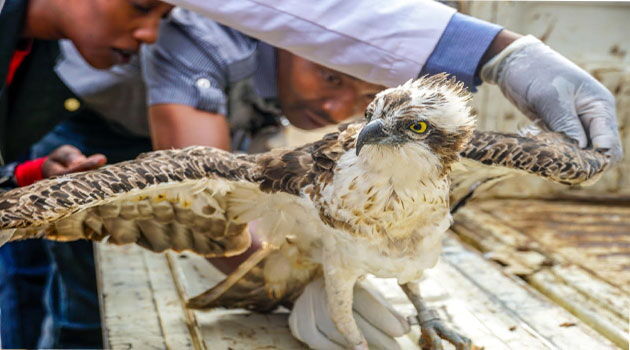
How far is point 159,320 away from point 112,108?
1.14m

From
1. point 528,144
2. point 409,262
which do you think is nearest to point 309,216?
point 409,262

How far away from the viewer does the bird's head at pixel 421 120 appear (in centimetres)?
146

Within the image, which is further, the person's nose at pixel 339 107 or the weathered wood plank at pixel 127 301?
the person's nose at pixel 339 107

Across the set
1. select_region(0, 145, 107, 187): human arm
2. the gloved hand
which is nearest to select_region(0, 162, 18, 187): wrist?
select_region(0, 145, 107, 187): human arm

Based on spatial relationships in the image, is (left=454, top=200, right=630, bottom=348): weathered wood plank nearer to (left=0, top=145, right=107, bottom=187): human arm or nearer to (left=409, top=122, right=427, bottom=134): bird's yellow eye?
(left=409, top=122, right=427, bottom=134): bird's yellow eye

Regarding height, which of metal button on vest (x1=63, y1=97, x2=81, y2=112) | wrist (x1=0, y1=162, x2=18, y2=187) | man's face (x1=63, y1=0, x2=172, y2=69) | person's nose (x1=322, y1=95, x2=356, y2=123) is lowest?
metal button on vest (x1=63, y1=97, x2=81, y2=112)

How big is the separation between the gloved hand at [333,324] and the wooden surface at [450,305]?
0.07 m

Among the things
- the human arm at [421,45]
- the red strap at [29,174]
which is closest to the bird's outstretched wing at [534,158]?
the human arm at [421,45]

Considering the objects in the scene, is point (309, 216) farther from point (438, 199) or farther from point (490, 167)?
point (490, 167)

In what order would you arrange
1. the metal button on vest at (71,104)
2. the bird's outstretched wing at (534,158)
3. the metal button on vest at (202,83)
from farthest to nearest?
the metal button on vest at (71,104)
the metal button on vest at (202,83)
the bird's outstretched wing at (534,158)

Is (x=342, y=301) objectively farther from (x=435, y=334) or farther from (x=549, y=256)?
(x=549, y=256)

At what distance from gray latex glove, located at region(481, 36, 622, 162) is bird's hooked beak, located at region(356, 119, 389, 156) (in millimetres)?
699

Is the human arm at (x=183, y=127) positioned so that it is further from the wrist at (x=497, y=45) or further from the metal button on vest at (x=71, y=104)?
the wrist at (x=497, y=45)

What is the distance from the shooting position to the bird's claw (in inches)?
73.9
